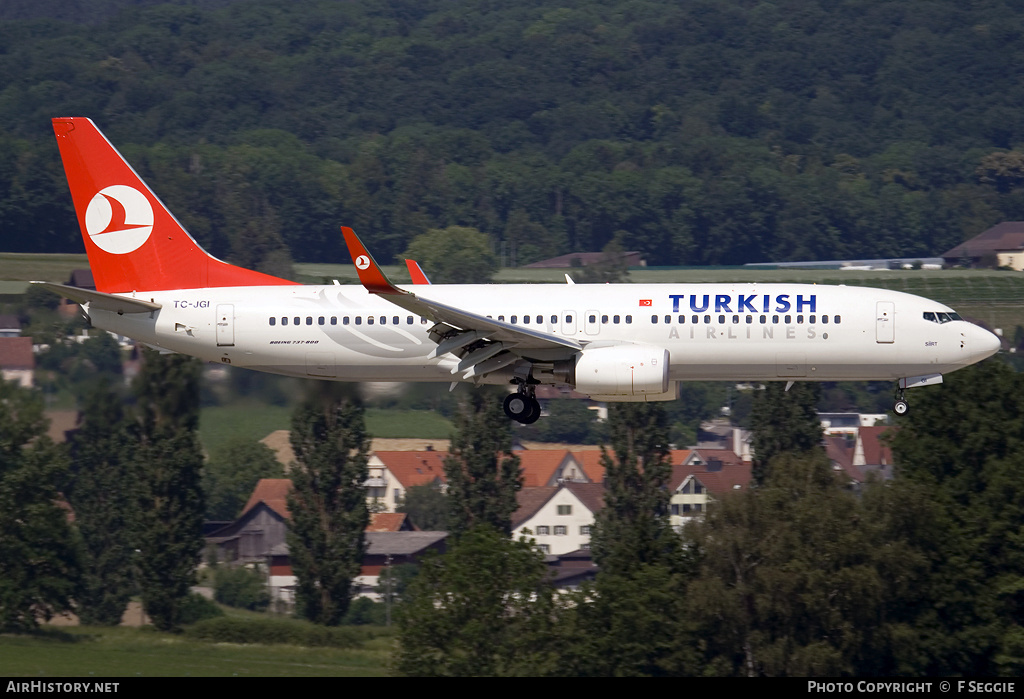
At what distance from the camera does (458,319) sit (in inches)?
1672

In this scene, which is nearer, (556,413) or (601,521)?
(601,521)

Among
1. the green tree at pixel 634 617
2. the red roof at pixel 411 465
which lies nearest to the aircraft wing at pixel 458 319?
the green tree at pixel 634 617

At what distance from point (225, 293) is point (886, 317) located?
2011 centimetres

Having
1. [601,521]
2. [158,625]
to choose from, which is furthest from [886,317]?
[158,625]

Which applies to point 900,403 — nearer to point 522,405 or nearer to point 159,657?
point 522,405

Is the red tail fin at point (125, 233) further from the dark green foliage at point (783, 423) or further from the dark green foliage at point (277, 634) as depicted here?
the dark green foliage at point (783, 423)

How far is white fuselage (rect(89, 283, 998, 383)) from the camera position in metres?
44.4

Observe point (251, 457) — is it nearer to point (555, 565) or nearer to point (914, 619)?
point (555, 565)

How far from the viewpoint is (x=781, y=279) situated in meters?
156

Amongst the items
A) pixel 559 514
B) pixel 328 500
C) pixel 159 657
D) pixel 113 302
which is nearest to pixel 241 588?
pixel 328 500

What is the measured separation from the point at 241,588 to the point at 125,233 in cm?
6370

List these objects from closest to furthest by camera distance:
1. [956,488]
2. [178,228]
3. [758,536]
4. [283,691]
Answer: [283,691]
[178,228]
[758,536]
[956,488]

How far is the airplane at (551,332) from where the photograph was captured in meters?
44.1

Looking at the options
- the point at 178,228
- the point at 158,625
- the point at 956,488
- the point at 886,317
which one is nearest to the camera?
the point at 886,317
